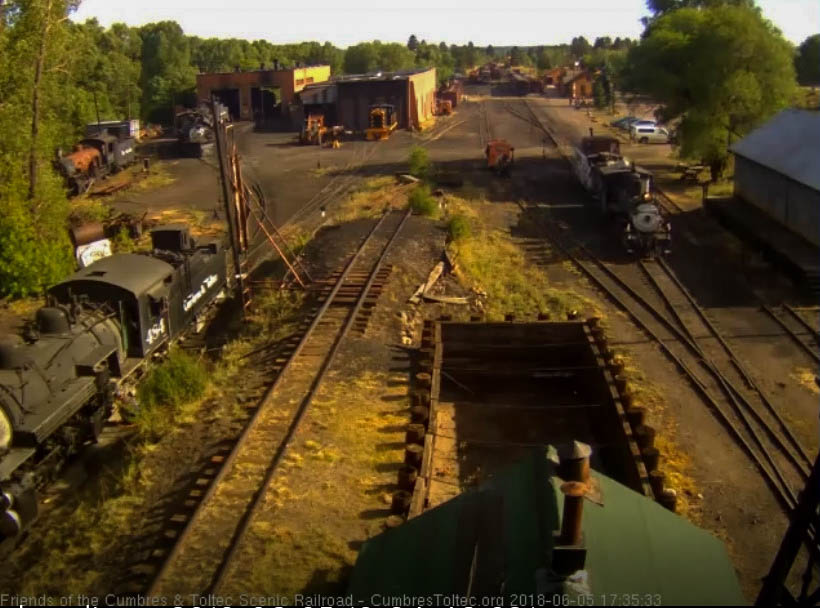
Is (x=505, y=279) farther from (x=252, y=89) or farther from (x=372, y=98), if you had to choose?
(x=252, y=89)

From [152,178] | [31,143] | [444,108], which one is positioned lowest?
[152,178]

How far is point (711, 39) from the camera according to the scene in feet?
101

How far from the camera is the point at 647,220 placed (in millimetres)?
21984

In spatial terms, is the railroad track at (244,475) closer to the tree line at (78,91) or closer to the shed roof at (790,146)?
the tree line at (78,91)

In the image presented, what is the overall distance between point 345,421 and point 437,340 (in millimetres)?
3643

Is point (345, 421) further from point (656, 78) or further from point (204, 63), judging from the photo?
point (204, 63)

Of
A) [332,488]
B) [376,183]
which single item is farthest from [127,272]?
[376,183]

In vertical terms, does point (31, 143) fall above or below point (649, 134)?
above

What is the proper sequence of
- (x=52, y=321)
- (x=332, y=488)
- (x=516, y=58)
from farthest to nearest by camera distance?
(x=516, y=58) → (x=52, y=321) → (x=332, y=488)

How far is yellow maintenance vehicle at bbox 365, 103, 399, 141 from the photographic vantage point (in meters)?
50.3

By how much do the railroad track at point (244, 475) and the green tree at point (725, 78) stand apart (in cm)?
1976

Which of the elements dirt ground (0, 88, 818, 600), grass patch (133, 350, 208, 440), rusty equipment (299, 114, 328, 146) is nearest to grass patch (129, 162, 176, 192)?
rusty equipment (299, 114, 328, 146)

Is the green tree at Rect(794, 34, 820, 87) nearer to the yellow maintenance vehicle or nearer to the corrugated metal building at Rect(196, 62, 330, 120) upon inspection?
the yellow maintenance vehicle

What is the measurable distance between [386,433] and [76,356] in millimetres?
4909
